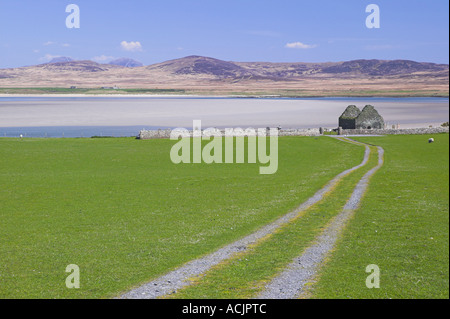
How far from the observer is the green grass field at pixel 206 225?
17.5 m

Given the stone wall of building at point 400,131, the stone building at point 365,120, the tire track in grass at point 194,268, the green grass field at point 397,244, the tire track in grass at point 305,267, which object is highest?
the stone building at point 365,120

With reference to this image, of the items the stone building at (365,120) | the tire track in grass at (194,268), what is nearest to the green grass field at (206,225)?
the tire track in grass at (194,268)

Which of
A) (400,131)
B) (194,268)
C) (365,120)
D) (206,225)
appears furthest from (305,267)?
(365,120)

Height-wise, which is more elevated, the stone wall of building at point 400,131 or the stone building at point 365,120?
the stone building at point 365,120

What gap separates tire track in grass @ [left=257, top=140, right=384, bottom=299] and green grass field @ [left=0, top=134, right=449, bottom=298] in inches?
19.0

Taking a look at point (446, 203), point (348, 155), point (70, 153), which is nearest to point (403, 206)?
point (446, 203)

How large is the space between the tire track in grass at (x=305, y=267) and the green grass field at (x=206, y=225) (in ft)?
1.58

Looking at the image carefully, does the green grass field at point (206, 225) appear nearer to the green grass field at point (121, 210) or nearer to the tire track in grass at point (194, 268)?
the green grass field at point (121, 210)

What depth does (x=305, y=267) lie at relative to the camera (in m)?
18.9

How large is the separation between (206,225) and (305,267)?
9.30m

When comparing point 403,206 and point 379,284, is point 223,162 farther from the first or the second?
point 379,284

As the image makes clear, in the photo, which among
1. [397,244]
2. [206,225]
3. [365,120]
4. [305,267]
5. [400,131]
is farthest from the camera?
[365,120]

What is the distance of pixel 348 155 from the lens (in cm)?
6350

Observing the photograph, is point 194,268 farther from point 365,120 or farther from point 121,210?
point 365,120
